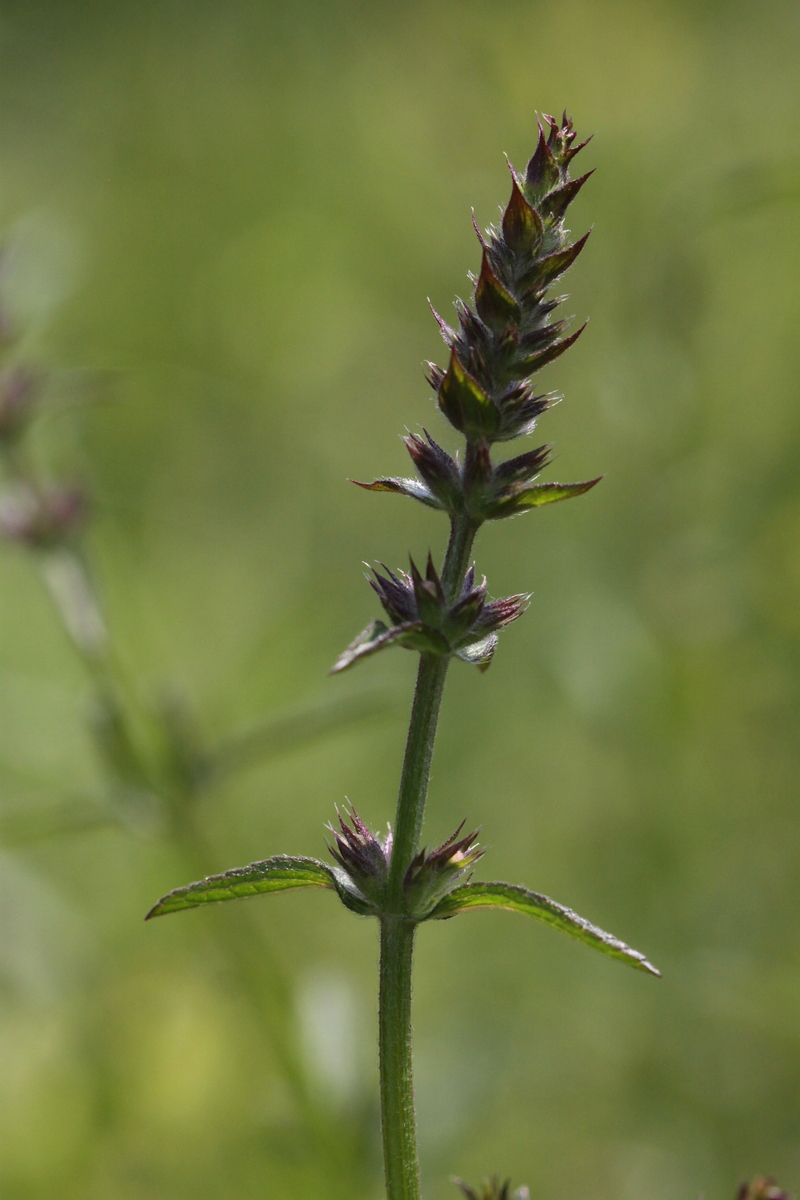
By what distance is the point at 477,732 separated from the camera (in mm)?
3492

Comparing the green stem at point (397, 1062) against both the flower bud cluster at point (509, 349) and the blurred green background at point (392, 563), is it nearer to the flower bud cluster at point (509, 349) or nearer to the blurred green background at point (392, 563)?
the flower bud cluster at point (509, 349)

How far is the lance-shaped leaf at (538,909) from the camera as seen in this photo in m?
0.81

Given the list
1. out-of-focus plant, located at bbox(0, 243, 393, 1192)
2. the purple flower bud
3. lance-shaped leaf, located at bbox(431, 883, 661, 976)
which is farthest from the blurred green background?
lance-shaped leaf, located at bbox(431, 883, 661, 976)

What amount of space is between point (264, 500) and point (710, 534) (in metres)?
1.76

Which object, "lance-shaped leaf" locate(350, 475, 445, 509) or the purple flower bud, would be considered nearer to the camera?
"lance-shaped leaf" locate(350, 475, 445, 509)

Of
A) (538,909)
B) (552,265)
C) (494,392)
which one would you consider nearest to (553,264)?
(552,265)

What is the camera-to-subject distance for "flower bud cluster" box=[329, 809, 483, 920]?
0.89 m

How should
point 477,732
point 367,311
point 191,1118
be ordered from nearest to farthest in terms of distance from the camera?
1. point 191,1118
2. point 477,732
3. point 367,311

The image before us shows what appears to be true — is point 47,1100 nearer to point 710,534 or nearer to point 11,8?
point 710,534

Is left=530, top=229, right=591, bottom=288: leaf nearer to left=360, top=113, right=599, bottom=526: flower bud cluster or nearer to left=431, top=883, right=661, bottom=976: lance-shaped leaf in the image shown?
left=360, top=113, right=599, bottom=526: flower bud cluster

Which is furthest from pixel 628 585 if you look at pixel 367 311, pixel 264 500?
pixel 367 311

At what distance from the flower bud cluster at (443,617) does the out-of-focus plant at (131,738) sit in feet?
3.93

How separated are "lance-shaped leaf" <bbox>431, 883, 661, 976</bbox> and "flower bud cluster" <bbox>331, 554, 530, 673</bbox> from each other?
0.17 metres

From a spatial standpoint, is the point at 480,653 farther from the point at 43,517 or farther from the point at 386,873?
the point at 43,517
